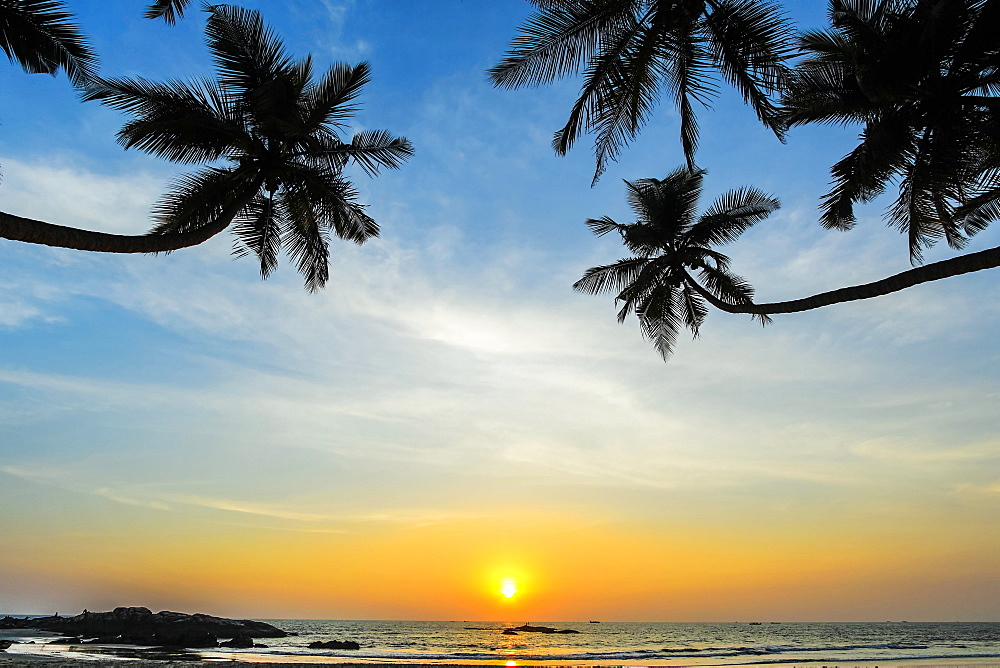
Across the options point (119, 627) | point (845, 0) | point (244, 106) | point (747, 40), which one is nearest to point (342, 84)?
point (244, 106)

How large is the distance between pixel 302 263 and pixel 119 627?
47281mm

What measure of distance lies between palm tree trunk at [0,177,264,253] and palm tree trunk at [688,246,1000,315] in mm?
8716

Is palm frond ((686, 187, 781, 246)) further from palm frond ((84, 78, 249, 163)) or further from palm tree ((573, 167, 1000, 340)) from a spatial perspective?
palm frond ((84, 78, 249, 163))

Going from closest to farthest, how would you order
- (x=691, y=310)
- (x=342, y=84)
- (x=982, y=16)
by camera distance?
(x=982, y=16) → (x=342, y=84) → (x=691, y=310)

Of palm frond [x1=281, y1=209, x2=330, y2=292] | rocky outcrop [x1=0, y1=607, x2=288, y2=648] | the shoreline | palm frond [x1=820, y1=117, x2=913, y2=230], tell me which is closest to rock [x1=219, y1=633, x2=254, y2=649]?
rocky outcrop [x1=0, y1=607, x2=288, y2=648]

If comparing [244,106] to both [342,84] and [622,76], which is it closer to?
[342,84]

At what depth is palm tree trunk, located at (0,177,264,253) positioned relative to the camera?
6246 millimetres

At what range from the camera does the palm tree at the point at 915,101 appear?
8.95m

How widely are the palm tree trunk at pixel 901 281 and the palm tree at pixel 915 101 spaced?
55.3 inches

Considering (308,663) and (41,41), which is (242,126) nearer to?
(41,41)

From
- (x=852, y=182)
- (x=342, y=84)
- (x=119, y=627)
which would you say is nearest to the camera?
(x=852, y=182)

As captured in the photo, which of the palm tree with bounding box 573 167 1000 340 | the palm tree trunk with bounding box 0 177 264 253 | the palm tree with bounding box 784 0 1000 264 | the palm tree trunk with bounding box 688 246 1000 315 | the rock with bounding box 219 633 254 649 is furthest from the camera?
the rock with bounding box 219 633 254 649

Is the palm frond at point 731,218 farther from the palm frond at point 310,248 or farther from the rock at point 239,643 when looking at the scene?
the rock at point 239,643

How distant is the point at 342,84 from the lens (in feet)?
37.8
